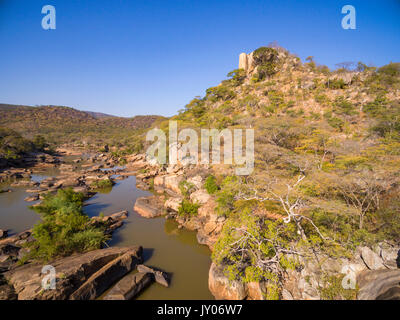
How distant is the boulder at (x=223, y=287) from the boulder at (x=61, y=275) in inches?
154

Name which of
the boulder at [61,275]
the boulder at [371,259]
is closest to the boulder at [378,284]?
the boulder at [371,259]

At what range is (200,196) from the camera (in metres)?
12.4

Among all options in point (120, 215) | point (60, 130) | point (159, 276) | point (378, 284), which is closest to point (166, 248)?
point (159, 276)

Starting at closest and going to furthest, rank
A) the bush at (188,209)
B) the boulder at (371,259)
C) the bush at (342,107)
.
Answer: the boulder at (371,259) → the bush at (188,209) → the bush at (342,107)

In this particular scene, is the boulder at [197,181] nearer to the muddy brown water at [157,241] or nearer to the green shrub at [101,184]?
the muddy brown water at [157,241]

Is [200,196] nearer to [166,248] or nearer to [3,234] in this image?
[166,248]

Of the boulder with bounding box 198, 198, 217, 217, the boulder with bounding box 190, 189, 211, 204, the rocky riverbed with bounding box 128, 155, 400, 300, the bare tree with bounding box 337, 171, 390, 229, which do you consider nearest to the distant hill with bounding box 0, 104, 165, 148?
the boulder with bounding box 190, 189, 211, 204

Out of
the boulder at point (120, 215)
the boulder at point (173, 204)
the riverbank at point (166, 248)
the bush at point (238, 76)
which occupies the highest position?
the bush at point (238, 76)

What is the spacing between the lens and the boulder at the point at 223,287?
5730 mm

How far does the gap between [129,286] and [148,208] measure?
22.3 ft

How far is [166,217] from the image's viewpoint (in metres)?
11.9
